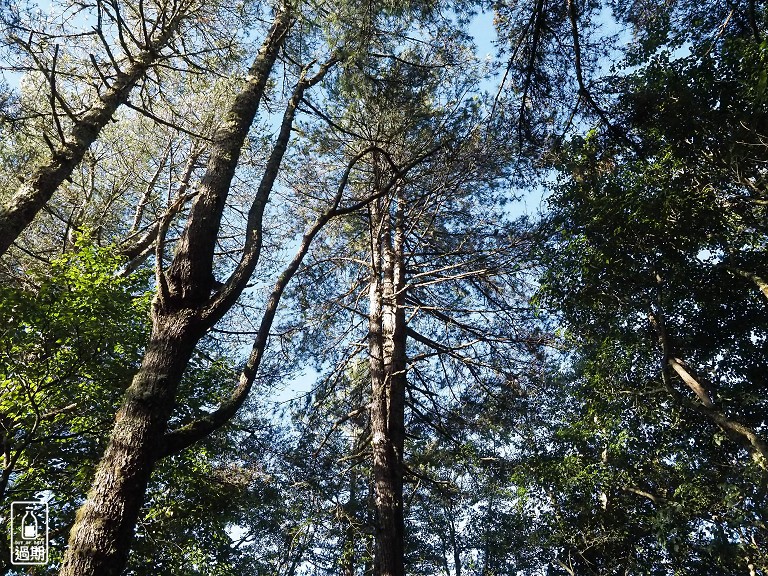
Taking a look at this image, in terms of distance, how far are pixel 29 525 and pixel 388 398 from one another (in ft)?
13.7

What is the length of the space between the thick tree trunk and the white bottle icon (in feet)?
12.3

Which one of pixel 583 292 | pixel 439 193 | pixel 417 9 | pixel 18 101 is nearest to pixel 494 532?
pixel 583 292

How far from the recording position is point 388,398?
277 inches

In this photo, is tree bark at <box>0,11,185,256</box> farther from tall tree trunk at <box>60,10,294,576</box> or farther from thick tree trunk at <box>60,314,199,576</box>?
thick tree trunk at <box>60,314,199,576</box>

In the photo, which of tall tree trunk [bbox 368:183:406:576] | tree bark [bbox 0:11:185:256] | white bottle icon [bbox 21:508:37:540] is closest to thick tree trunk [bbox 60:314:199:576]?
tree bark [bbox 0:11:185:256]

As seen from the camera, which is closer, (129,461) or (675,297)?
(129,461)

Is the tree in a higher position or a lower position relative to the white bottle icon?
higher

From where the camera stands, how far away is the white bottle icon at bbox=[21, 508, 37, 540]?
17.3ft

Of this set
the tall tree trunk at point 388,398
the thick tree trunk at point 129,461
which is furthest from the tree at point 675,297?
the thick tree trunk at point 129,461

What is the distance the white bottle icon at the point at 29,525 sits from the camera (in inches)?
208

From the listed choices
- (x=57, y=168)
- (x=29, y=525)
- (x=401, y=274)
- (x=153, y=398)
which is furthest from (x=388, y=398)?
(x=57, y=168)

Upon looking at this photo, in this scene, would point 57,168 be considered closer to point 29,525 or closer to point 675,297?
point 29,525

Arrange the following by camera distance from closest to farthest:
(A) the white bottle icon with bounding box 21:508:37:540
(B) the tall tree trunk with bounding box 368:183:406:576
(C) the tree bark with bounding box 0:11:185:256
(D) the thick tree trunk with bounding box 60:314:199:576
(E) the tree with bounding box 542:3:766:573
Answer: (D) the thick tree trunk with bounding box 60:314:199:576 → (C) the tree bark with bounding box 0:11:185:256 → (A) the white bottle icon with bounding box 21:508:37:540 → (B) the tall tree trunk with bounding box 368:183:406:576 → (E) the tree with bounding box 542:3:766:573

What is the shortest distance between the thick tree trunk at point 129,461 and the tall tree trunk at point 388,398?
289 centimetres
